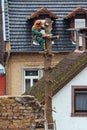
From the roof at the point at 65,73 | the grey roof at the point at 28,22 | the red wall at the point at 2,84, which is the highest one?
the grey roof at the point at 28,22

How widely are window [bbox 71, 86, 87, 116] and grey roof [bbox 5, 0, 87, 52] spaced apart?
24.4 feet

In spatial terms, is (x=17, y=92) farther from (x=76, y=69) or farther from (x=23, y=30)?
(x=76, y=69)

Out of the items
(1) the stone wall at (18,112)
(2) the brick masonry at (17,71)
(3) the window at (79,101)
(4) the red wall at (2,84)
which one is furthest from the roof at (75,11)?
(1) the stone wall at (18,112)

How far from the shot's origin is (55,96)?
21.2 meters

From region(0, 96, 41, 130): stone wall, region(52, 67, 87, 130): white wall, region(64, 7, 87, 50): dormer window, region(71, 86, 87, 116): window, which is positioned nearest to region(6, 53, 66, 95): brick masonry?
region(64, 7, 87, 50): dormer window

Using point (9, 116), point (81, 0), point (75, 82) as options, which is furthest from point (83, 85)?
point (81, 0)

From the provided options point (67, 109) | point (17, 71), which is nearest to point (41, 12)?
point (17, 71)

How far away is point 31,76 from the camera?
29.4m

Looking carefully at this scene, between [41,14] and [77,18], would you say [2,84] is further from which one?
[77,18]

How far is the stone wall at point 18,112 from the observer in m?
19.3

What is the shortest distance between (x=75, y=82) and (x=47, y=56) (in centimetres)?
799

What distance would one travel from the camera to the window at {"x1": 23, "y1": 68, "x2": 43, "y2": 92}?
29.1 metres

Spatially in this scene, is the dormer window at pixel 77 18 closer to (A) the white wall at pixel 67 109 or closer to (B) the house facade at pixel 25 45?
(B) the house facade at pixel 25 45

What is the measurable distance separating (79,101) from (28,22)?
8.78 metres
